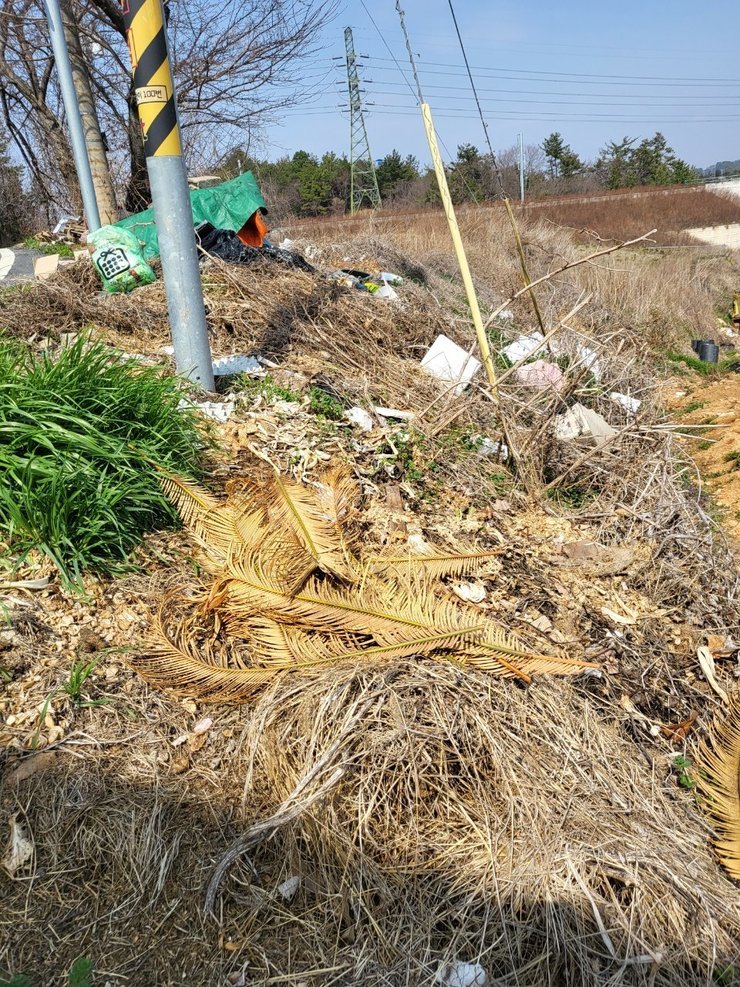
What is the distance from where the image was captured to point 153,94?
3613 millimetres

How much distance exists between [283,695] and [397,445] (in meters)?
2.14

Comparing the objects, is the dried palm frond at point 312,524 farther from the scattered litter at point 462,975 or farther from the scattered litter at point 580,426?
the scattered litter at point 580,426

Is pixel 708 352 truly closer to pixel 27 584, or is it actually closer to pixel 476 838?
pixel 476 838

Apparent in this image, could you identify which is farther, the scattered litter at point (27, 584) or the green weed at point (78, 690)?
the scattered litter at point (27, 584)

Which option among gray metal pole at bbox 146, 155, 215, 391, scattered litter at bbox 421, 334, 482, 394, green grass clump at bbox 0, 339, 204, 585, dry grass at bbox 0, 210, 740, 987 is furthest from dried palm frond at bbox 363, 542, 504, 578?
scattered litter at bbox 421, 334, 482, 394

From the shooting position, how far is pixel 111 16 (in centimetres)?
1070

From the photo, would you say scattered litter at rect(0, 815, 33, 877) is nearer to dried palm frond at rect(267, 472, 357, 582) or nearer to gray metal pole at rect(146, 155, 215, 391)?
dried palm frond at rect(267, 472, 357, 582)

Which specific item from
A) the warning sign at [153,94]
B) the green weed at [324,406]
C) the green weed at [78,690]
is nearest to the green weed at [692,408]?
the green weed at [324,406]

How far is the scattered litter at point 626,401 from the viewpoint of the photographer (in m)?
5.24

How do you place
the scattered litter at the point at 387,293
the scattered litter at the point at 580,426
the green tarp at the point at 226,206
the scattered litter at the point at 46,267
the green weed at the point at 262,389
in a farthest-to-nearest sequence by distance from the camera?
the green tarp at the point at 226,206 → the scattered litter at the point at 387,293 → the scattered litter at the point at 46,267 → the scattered litter at the point at 580,426 → the green weed at the point at 262,389

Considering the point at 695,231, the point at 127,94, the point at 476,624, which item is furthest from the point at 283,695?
the point at 695,231

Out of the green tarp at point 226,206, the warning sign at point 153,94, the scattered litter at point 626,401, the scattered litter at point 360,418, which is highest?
the warning sign at point 153,94

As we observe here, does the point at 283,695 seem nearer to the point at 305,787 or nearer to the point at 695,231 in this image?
the point at 305,787

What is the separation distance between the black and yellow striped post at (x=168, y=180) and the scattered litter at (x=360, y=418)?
0.86 metres
